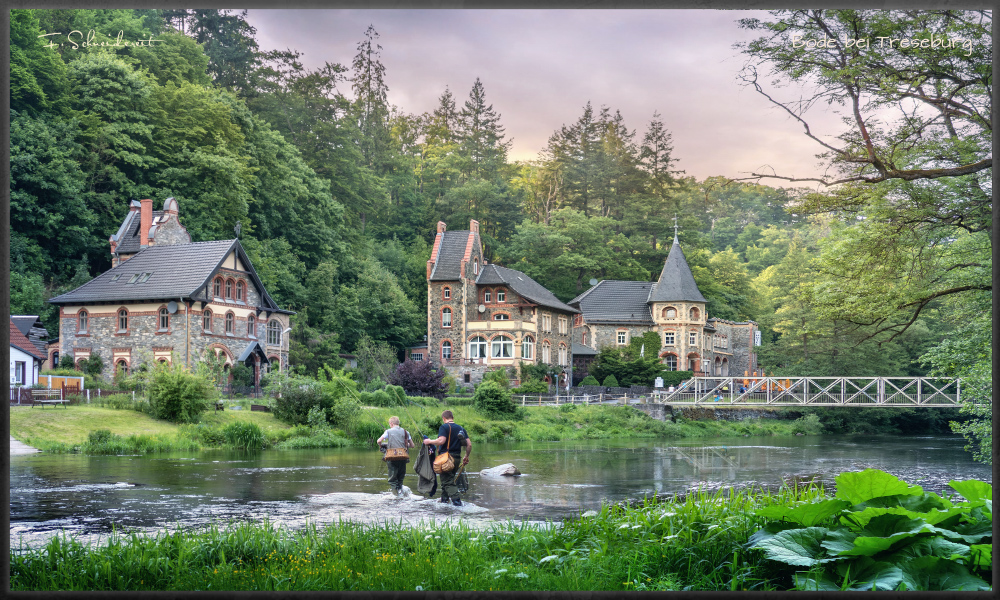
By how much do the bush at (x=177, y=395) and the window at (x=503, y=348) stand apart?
19.9 meters

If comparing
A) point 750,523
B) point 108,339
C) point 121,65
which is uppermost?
point 121,65

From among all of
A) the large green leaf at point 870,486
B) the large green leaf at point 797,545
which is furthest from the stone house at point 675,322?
the large green leaf at point 797,545

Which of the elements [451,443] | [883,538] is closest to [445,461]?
[451,443]

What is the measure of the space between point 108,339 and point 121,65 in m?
10.4

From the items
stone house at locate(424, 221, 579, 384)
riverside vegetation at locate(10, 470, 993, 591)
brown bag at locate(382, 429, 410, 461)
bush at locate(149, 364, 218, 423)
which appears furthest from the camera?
stone house at locate(424, 221, 579, 384)

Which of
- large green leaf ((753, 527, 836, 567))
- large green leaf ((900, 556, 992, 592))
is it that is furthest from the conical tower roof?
large green leaf ((900, 556, 992, 592))

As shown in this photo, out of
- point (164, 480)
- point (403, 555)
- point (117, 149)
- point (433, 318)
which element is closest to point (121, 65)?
point (117, 149)

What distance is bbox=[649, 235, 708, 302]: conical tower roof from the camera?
3192cm

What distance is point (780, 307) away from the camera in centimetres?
2859

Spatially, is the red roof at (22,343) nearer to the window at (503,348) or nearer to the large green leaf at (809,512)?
the window at (503,348)

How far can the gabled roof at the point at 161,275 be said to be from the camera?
29.1 metres

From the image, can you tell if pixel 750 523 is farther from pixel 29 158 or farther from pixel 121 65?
pixel 121 65

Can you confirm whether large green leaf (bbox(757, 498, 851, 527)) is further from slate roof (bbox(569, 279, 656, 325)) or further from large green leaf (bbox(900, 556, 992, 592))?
slate roof (bbox(569, 279, 656, 325))

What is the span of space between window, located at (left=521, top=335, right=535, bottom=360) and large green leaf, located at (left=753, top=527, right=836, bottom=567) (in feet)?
116
